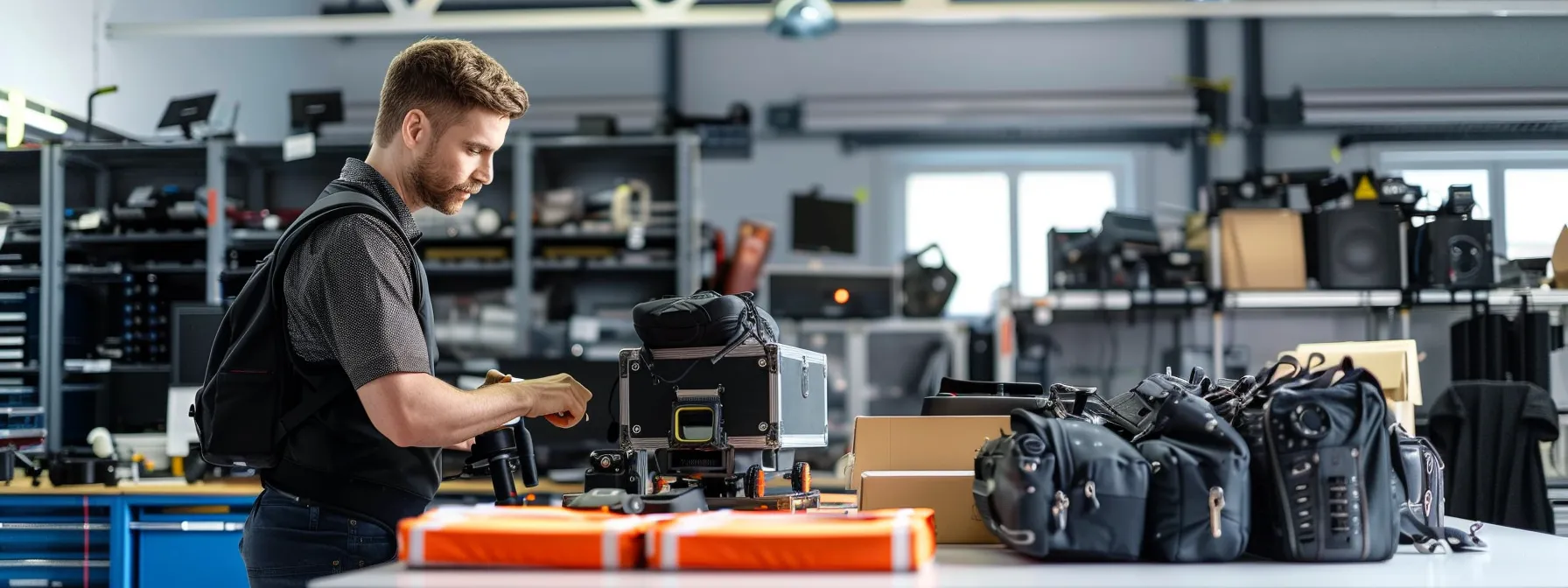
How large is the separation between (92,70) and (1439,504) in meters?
5.34

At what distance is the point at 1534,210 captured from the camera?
13.3ft

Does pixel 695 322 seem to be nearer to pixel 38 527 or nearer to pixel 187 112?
pixel 38 527

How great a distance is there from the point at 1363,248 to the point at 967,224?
2901 millimetres

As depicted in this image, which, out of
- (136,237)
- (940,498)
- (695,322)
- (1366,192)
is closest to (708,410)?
(695,322)

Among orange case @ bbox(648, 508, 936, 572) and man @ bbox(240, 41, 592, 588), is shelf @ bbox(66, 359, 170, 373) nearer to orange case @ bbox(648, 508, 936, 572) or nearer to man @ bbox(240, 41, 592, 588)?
man @ bbox(240, 41, 592, 588)

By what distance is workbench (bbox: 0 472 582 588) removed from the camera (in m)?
4.25

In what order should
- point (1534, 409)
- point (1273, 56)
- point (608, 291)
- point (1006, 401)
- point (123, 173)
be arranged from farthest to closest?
point (1273, 56), point (608, 291), point (123, 173), point (1534, 409), point (1006, 401)

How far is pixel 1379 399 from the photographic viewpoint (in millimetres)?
1619

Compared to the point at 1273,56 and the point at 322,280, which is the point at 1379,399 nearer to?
the point at 322,280

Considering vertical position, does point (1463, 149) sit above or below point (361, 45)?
below


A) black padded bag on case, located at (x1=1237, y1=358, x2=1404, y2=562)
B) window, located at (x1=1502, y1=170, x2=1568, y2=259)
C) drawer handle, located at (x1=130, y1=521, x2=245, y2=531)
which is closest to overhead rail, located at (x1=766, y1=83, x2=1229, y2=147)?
window, located at (x1=1502, y1=170, x2=1568, y2=259)

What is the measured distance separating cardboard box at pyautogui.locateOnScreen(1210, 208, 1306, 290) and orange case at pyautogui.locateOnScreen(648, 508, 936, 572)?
4346 millimetres

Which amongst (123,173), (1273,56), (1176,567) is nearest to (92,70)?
(123,173)

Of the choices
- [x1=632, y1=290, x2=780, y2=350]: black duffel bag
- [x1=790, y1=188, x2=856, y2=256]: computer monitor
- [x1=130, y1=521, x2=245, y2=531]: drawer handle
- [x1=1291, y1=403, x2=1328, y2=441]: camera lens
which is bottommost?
[x1=130, y1=521, x2=245, y2=531]: drawer handle
